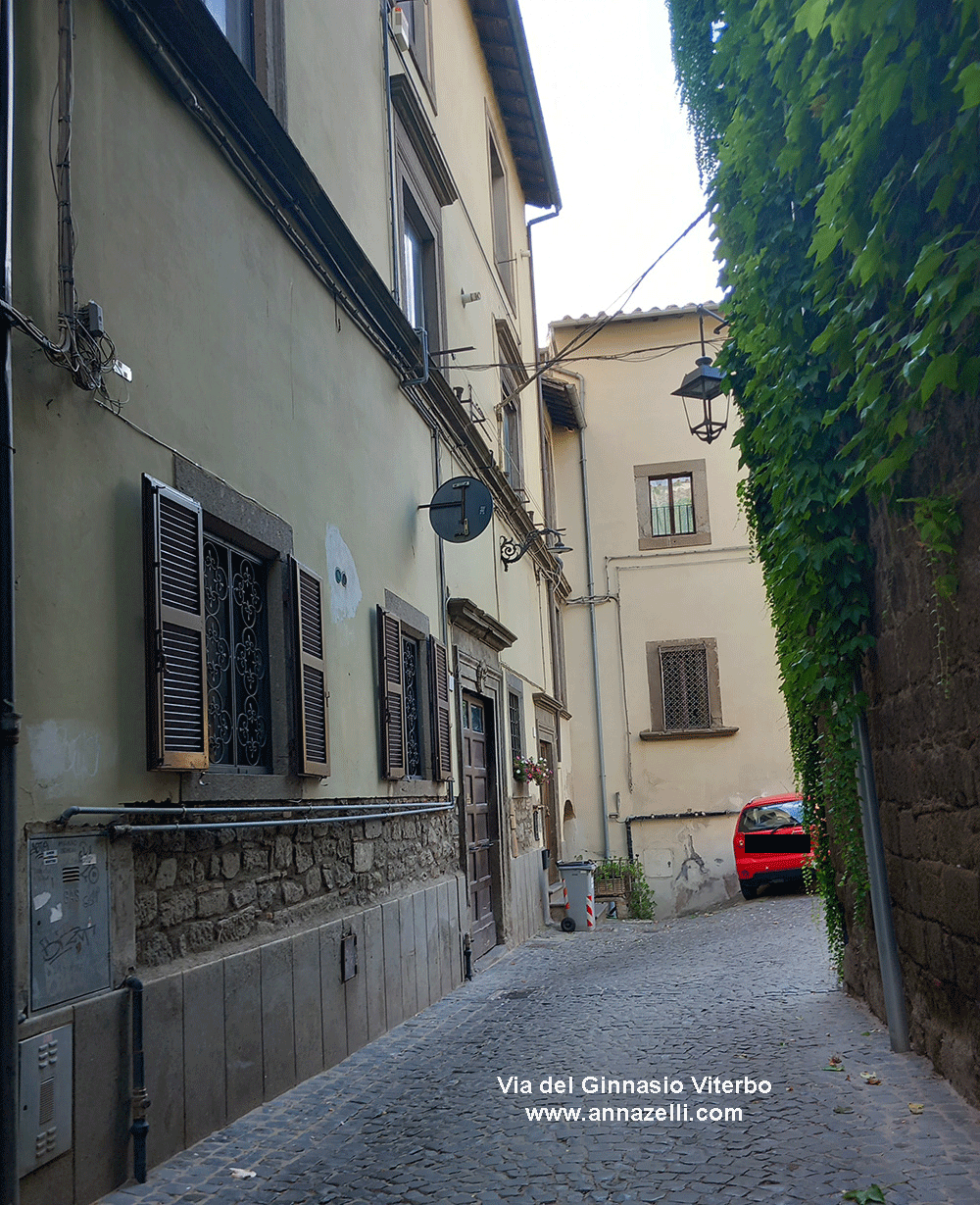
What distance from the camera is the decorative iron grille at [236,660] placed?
17.8ft

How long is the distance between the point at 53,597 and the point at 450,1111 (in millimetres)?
2938

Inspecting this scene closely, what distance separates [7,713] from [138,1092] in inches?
60.8

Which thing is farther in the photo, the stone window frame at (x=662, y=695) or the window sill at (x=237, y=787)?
the stone window frame at (x=662, y=695)

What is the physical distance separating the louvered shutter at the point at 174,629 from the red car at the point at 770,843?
1187 centimetres

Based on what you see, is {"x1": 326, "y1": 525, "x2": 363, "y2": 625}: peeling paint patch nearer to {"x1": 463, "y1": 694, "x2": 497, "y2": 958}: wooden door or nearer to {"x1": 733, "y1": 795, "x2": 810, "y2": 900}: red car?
{"x1": 463, "y1": 694, "x2": 497, "y2": 958}: wooden door

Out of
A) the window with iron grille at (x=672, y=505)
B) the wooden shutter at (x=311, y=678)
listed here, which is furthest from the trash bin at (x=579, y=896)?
the window with iron grille at (x=672, y=505)

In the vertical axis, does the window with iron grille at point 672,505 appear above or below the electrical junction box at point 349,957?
above

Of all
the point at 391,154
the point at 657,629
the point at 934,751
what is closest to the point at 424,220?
the point at 391,154

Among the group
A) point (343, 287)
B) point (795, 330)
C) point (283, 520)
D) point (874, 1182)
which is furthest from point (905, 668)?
point (343, 287)

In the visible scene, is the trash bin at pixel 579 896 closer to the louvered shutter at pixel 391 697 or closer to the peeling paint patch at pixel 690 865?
the peeling paint patch at pixel 690 865

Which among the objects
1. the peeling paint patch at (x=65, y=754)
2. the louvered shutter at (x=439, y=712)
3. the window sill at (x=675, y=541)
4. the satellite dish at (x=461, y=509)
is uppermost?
the window sill at (x=675, y=541)

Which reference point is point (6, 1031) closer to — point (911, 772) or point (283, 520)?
point (283, 520)

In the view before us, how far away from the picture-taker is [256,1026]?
5.23 meters

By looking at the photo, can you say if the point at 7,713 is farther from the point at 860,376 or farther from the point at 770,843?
the point at 770,843
